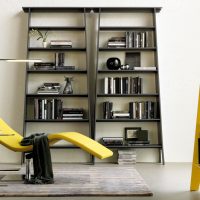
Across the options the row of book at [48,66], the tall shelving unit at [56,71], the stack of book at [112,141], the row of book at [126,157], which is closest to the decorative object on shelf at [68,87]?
the tall shelving unit at [56,71]

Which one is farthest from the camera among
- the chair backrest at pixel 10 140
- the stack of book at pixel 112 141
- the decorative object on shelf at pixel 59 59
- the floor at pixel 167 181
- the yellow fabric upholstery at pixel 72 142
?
the decorative object on shelf at pixel 59 59

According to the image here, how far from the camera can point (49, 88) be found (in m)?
6.81

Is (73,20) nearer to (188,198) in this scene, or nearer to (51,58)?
(51,58)

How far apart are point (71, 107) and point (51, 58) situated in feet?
2.78

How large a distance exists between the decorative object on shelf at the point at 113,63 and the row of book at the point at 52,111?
0.81m

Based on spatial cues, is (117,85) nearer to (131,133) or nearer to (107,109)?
(107,109)

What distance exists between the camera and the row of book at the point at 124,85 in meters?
6.81

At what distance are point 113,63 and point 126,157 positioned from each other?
57.6 inches

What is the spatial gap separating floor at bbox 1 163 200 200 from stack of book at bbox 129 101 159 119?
0.77 m

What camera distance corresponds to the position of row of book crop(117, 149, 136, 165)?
21.9 feet

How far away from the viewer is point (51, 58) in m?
7.01

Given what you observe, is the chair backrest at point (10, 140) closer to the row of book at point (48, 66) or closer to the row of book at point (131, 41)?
the row of book at point (48, 66)

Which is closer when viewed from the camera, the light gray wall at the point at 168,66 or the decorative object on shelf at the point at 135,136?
the decorative object on shelf at the point at 135,136

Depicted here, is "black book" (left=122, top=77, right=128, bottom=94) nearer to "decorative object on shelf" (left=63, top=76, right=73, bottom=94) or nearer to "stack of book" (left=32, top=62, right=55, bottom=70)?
"decorative object on shelf" (left=63, top=76, right=73, bottom=94)
